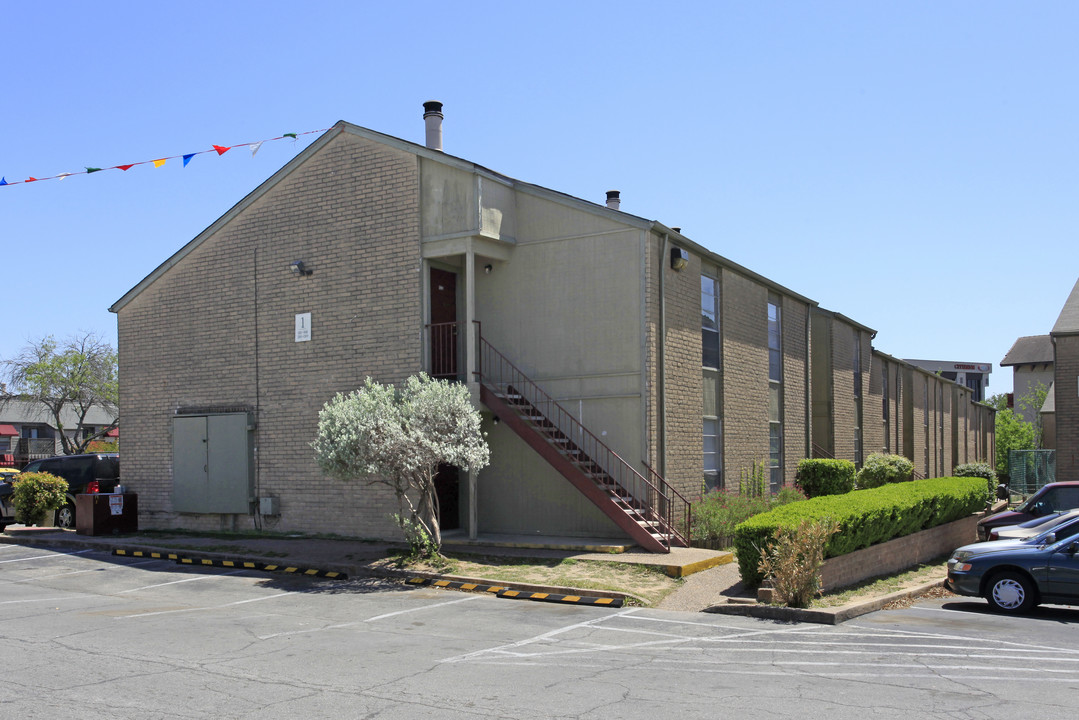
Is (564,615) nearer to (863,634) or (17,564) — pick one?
(863,634)

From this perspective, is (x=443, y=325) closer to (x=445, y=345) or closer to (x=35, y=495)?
(x=445, y=345)

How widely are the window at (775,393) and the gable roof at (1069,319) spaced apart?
361 inches

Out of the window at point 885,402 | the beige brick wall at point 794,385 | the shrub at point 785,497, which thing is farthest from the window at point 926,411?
the shrub at point 785,497

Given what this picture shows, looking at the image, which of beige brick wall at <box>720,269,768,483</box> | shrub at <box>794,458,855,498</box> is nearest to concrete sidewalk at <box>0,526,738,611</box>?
beige brick wall at <box>720,269,768,483</box>

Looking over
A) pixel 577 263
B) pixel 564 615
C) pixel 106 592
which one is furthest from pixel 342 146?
pixel 564 615

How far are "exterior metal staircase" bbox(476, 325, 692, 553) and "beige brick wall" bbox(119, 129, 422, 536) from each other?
2.00 meters

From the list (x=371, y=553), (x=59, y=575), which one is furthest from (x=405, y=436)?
(x=59, y=575)

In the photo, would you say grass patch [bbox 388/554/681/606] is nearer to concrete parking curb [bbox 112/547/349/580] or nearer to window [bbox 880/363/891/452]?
concrete parking curb [bbox 112/547/349/580]

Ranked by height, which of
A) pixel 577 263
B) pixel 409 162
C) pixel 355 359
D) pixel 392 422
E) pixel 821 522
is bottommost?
pixel 821 522

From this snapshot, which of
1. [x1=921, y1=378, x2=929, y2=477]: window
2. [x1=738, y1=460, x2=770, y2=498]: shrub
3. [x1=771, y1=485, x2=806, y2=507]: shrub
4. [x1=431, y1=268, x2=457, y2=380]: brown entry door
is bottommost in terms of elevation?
[x1=771, y1=485, x2=806, y2=507]: shrub

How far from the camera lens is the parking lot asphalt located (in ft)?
40.5

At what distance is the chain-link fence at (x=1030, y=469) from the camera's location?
114 feet

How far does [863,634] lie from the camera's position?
10617 millimetres

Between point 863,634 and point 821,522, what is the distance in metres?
2.36
